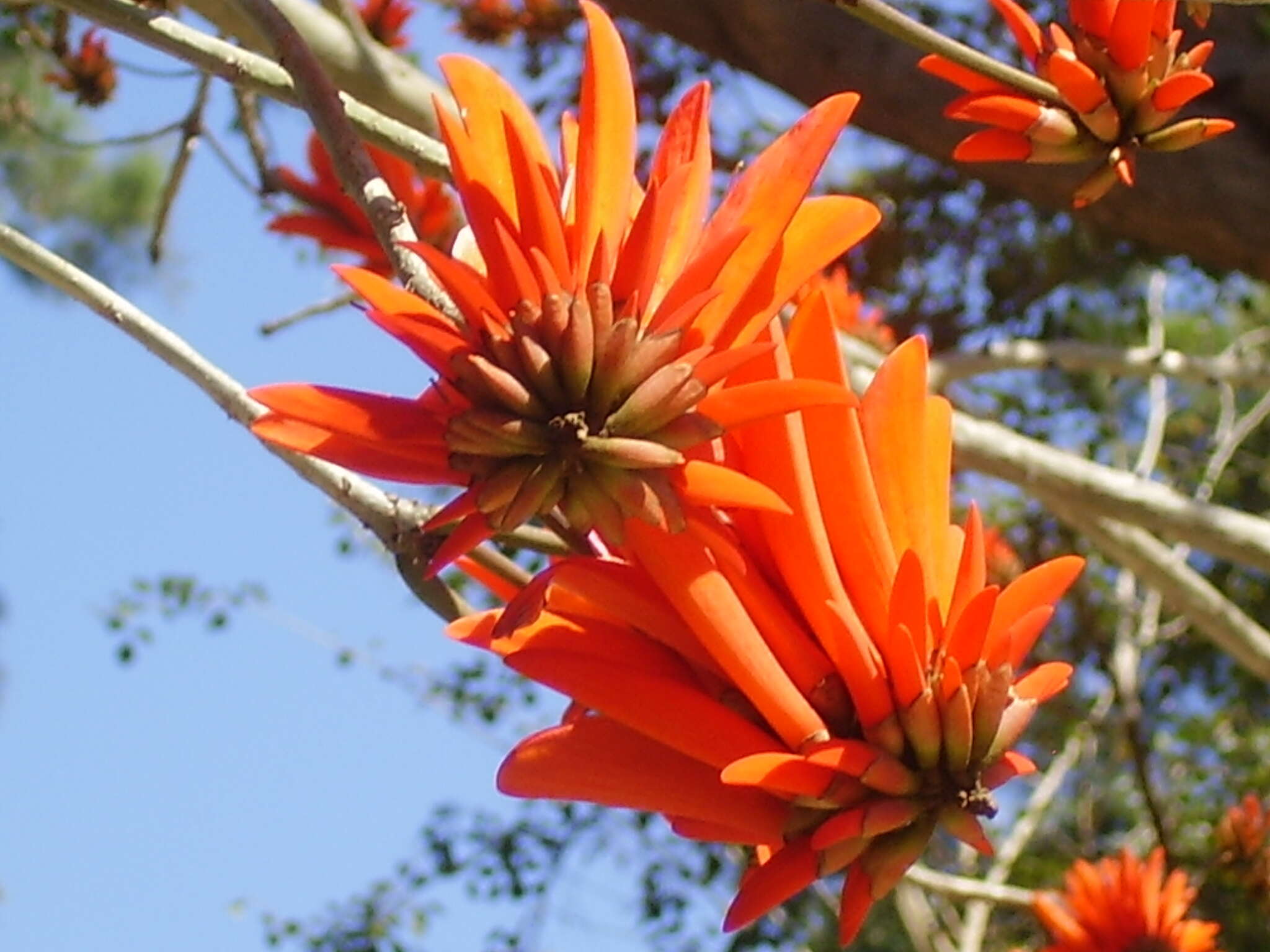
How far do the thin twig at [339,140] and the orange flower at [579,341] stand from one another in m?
0.06

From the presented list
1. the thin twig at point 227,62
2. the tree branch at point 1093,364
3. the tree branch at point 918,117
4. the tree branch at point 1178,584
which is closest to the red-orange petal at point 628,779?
the thin twig at point 227,62

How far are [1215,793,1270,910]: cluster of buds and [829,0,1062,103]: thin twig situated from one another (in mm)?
1592

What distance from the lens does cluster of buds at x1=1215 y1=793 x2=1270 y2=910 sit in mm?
2098

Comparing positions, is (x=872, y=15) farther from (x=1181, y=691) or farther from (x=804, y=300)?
(x=1181, y=691)

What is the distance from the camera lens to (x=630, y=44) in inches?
123

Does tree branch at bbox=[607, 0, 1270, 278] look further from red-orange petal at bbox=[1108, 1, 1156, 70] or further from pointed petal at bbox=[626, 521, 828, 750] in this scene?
pointed petal at bbox=[626, 521, 828, 750]

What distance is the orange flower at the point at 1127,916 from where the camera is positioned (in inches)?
48.9

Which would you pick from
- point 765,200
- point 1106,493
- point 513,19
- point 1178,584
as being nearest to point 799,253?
point 765,200

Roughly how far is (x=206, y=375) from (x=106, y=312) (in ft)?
0.25

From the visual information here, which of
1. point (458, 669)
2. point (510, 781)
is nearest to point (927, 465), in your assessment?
point (510, 781)

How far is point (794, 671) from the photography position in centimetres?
53

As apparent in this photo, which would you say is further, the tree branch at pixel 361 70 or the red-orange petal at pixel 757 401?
the tree branch at pixel 361 70

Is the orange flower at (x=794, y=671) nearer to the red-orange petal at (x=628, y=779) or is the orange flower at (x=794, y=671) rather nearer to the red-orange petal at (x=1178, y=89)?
the red-orange petal at (x=628, y=779)

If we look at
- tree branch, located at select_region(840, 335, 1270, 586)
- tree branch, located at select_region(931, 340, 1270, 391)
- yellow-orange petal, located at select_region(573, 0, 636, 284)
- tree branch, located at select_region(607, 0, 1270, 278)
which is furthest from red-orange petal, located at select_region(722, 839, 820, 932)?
tree branch, located at select_region(607, 0, 1270, 278)
